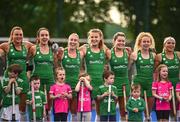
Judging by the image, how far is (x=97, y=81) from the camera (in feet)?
33.4

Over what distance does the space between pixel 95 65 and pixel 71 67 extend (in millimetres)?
371

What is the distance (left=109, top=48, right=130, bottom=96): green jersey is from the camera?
10180mm

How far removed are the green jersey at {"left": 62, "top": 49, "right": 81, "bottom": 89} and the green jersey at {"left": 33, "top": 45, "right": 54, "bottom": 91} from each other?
0.69 ft

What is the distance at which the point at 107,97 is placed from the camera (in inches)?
385

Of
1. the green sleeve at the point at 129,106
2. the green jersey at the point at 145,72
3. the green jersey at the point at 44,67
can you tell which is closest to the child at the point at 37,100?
the green jersey at the point at 44,67

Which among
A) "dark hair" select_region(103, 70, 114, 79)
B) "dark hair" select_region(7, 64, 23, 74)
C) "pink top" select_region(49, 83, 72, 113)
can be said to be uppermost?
"dark hair" select_region(7, 64, 23, 74)

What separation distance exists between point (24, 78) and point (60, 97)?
2.02 feet

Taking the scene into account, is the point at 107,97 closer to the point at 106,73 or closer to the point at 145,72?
the point at 106,73

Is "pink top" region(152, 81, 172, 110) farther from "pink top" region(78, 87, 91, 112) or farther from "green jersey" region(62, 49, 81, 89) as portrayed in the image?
"green jersey" region(62, 49, 81, 89)

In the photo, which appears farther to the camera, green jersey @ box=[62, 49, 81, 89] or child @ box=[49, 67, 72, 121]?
green jersey @ box=[62, 49, 81, 89]

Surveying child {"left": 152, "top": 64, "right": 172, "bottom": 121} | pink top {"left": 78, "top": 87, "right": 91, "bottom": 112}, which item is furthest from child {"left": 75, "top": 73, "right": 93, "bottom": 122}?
child {"left": 152, "top": 64, "right": 172, "bottom": 121}

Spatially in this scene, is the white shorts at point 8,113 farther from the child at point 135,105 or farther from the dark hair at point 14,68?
the child at point 135,105

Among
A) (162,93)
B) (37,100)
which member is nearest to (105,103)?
(162,93)

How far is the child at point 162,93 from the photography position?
32.8 feet
